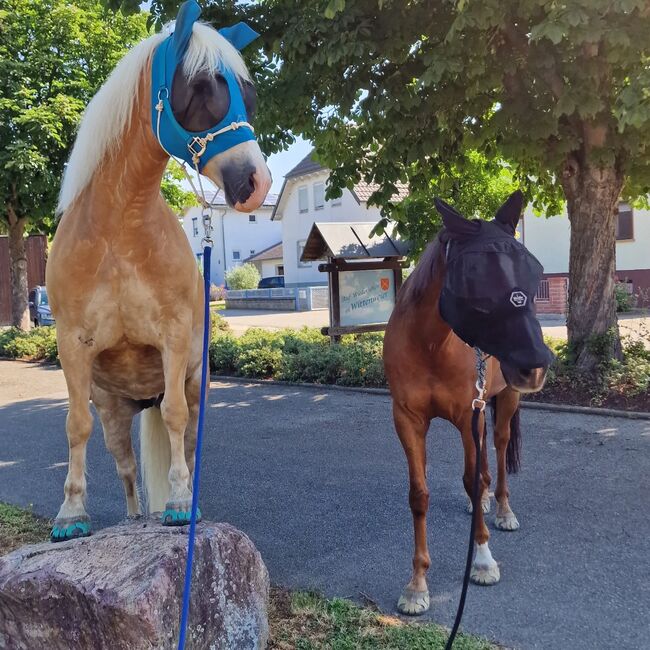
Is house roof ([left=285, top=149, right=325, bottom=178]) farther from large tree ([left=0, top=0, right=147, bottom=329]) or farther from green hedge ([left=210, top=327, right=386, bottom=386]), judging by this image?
green hedge ([left=210, top=327, right=386, bottom=386])

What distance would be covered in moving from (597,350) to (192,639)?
716 cm

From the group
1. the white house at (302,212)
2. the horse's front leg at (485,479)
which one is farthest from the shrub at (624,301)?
the horse's front leg at (485,479)

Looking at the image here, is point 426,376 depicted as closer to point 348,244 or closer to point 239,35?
point 239,35

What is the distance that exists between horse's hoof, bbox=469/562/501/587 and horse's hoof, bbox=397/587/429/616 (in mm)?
398

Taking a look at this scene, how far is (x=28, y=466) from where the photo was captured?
6.73 m

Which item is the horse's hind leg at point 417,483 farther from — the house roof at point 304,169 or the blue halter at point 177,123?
the house roof at point 304,169

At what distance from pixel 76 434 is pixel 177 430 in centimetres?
44

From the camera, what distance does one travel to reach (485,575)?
11.8 ft

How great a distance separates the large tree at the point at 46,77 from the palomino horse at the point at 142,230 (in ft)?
38.7

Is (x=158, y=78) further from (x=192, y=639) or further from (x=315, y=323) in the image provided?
(x=315, y=323)

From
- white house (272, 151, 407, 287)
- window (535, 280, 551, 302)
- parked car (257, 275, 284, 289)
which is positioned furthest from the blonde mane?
parked car (257, 275, 284, 289)

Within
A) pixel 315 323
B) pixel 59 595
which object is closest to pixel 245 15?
pixel 59 595

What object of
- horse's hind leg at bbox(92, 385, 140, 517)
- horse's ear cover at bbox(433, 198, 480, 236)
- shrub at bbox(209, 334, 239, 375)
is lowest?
shrub at bbox(209, 334, 239, 375)

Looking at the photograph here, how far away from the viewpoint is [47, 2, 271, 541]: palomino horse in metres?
2.17
